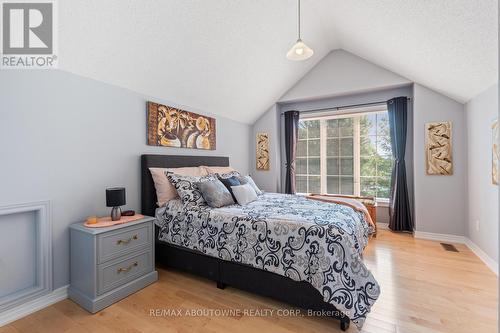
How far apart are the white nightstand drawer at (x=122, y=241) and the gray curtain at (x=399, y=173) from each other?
12.0 ft

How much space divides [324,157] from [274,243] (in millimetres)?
3121

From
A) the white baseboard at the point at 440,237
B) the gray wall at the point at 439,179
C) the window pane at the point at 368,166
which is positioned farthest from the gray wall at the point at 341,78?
the white baseboard at the point at 440,237

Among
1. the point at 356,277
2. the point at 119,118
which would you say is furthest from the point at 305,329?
the point at 119,118

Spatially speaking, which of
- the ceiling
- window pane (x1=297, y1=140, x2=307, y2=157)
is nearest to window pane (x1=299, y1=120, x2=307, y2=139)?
window pane (x1=297, y1=140, x2=307, y2=157)

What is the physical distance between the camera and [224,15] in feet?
7.65

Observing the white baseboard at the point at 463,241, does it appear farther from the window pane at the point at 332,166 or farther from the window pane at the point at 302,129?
the window pane at the point at 302,129

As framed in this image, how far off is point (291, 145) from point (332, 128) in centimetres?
86

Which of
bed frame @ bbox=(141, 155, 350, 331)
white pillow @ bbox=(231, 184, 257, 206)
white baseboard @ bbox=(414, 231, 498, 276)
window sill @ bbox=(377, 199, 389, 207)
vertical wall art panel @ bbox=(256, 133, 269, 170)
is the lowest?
white baseboard @ bbox=(414, 231, 498, 276)

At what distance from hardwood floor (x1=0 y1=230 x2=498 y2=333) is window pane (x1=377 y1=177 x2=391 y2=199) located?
1641 mm

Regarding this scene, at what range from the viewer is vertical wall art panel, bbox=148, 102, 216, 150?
2.79 metres

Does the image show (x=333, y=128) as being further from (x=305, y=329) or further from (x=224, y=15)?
(x=305, y=329)

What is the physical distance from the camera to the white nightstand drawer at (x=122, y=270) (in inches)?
70.9

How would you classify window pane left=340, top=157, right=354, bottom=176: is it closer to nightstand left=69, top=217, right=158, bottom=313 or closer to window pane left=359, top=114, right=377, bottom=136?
window pane left=359, top=114, right=377, bottom=136

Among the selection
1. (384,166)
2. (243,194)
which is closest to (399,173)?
(384,166)
